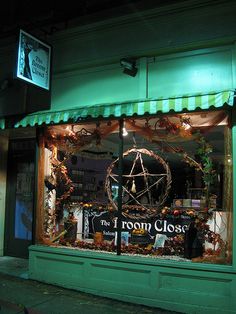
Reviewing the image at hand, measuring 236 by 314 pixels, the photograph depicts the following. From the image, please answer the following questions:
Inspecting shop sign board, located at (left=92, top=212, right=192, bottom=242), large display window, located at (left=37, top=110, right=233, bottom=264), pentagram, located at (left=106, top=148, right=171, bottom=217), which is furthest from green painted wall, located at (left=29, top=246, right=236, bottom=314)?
pentagram, located at (left=106, top=148, right=171, bottom=217)

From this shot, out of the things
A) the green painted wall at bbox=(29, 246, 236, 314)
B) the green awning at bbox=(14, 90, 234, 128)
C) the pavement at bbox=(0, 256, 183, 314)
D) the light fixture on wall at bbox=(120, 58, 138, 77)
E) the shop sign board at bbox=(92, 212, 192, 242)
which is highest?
the light fixture on wall at bbox=(120, 58, 138, 77)

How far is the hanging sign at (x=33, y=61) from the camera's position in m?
7.04

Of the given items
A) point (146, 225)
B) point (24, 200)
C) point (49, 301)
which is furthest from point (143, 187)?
point (24, 200)

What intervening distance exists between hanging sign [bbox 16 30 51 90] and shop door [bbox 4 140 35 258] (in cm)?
244

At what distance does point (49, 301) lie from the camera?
6336 mm

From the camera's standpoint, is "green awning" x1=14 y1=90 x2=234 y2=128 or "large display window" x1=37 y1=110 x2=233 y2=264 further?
"large display window" x1=37 y1=110 x2=233 y2=264

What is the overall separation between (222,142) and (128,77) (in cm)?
206

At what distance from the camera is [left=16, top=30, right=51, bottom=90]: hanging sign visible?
7.04 metres

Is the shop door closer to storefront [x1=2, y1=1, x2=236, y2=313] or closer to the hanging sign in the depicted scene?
storefront [x1=2, y1=1, x2=236, y2=313]

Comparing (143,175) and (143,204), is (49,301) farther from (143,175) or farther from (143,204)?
(143,175)

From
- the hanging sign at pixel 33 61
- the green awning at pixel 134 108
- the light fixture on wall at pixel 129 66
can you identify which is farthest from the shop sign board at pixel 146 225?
the hanging sign at pixel 33 61

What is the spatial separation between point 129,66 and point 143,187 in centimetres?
229

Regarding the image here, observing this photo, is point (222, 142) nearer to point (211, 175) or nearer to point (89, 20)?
point (211, 175)

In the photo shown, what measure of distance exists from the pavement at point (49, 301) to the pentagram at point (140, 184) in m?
1.74
